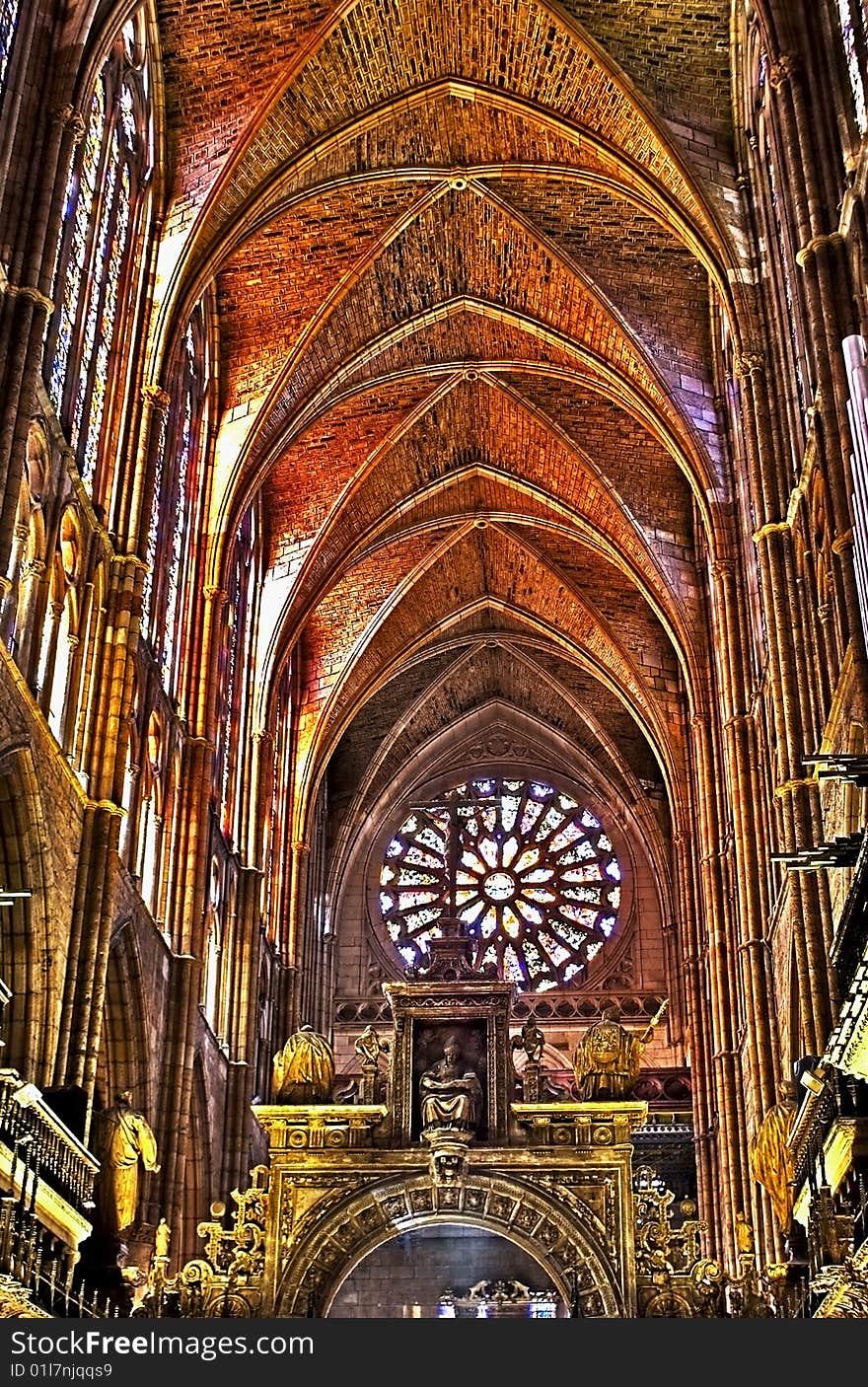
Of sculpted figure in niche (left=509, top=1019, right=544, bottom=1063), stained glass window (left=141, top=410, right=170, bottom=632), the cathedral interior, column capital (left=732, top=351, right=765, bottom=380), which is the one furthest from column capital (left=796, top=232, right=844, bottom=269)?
stained glass window (left=141, top=410, right=170, bottom=632)

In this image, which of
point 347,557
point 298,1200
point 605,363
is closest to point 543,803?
point 347,557

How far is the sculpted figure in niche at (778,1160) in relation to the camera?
17141 millimetres

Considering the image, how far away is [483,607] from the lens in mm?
37688

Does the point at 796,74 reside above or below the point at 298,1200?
above

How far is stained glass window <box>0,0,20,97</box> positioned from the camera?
17.9 metres

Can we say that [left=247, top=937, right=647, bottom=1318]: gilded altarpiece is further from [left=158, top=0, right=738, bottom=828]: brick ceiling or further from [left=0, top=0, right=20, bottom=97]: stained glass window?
[left=158, top=0, right=738, bottom=828]: brick ceiling

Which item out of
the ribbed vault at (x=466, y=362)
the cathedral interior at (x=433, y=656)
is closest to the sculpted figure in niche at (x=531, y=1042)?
the cathedral interior at (x=433, y=656)

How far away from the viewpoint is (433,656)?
38812 millimetres

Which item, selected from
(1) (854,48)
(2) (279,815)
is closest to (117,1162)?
(1) (854,48)

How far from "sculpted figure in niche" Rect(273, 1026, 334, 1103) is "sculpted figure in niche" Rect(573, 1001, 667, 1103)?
88.2 inches

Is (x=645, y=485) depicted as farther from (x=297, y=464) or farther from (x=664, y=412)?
(x=297, y=464)

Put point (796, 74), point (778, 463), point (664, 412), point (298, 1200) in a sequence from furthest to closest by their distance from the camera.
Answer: point (664, 412) → point (778, 463) → point (796, 74) → point (298, 1200)

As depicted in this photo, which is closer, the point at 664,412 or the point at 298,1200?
the point at 298,1200

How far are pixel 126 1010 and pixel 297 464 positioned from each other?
1335 centimetres
